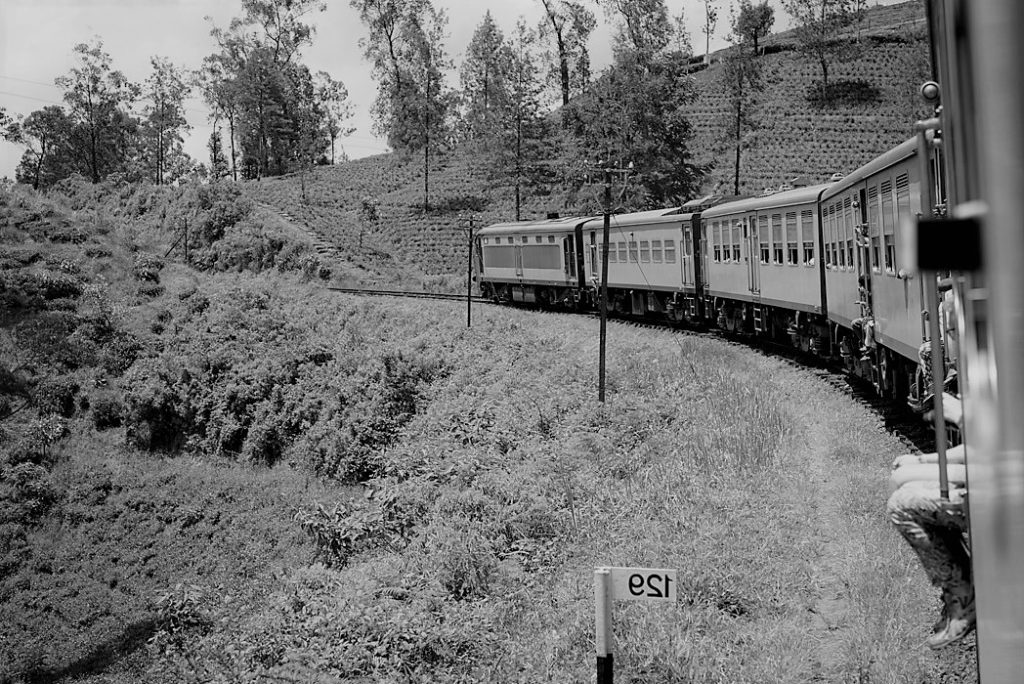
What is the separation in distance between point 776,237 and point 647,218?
26.3ft

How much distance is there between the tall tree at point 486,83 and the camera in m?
55.9

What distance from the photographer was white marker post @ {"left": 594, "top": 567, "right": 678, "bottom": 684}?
6.13 meters

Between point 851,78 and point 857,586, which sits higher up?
point 851,78

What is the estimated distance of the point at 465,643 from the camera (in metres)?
9.90

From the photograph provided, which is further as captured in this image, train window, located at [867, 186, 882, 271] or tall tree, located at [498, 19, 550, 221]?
tall tree, located at [498, 19, 550, 221]

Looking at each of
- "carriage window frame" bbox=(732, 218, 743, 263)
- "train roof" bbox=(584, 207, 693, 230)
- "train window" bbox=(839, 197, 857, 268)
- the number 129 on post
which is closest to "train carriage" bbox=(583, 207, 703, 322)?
"train roof" bbox=(584, 207, 693, 230)

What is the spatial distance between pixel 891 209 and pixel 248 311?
30.0 meters

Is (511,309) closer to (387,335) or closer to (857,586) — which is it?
(387,335)

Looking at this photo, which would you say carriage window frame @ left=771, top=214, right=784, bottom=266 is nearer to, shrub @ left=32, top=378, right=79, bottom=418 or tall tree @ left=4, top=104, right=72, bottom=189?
shrub @ left=32, top=378, right=79, bottom=418

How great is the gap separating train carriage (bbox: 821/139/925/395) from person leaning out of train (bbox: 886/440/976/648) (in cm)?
400

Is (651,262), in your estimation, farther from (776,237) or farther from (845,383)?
(845,383)

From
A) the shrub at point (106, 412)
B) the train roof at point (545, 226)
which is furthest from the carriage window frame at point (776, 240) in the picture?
the shrub at point (106, 412)

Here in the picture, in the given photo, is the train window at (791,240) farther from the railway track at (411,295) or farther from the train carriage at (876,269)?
the railway track at (411,295)

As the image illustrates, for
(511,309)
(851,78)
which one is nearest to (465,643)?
(511,309)
